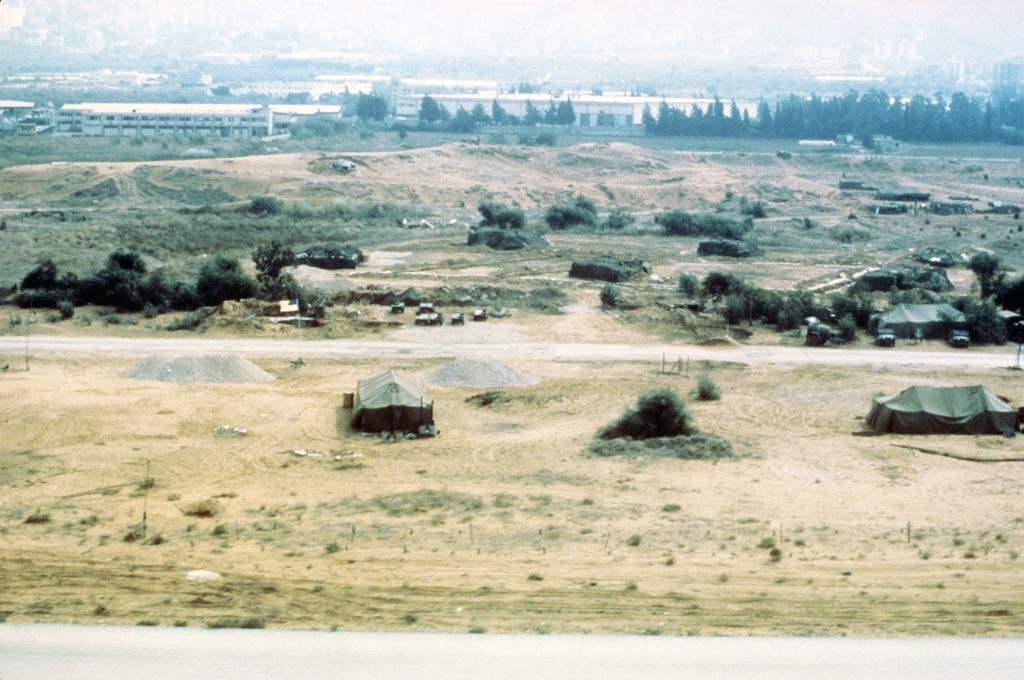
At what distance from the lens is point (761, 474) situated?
2394cm

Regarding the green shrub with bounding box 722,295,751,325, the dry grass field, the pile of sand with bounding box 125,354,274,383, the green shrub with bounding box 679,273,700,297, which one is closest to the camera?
the dry grass field

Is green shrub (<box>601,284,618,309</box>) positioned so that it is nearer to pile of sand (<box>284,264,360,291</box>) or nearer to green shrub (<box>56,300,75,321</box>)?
pile of sand (<box>284,264,360,291</box>)

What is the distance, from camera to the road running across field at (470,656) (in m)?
12.7

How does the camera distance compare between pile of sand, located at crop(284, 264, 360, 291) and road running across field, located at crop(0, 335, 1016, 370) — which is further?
pile of sand, located at crop(284, 264, 360, 291)

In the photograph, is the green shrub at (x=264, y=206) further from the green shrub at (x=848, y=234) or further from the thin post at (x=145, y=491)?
the thin post at (x=145, y=491)

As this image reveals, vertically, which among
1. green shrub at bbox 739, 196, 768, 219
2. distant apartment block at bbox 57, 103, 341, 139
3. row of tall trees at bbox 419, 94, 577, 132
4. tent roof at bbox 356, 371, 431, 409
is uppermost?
row of tall trees at bbox 419, 94, 577, 132

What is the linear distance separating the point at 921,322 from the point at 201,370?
25037 millimetres

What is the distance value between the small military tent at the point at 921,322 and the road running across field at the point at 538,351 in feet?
4.95

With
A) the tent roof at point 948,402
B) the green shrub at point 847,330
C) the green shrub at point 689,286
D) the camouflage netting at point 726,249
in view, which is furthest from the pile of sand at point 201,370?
the camouflage netting at point 726,249

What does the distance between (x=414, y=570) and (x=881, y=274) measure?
1543 inches

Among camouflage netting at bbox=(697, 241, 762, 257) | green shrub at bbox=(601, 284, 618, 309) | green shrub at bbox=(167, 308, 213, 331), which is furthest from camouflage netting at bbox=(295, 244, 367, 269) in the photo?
camouflage netting at bbox=(697, 241, 762, 257)

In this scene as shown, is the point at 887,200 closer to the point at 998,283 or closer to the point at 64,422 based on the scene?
the point at 998,283

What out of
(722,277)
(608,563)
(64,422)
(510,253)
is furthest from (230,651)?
(510,253)

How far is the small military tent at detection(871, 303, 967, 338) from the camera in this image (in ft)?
132
